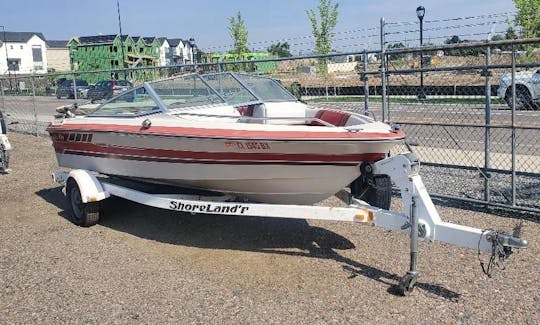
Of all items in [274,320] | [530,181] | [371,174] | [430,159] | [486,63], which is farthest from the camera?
[430,159]

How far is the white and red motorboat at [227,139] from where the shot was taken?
4.75m

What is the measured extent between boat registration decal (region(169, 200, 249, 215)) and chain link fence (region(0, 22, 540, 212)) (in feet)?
5.86

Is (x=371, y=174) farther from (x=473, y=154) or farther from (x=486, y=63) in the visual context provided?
(x=473, y=154)

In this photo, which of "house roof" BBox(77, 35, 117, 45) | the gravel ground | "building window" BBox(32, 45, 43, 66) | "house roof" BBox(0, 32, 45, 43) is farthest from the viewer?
"building window" BBox(32, 45, 43, 66)

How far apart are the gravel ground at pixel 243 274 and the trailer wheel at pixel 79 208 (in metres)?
0.12

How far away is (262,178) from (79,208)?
2.53 metres

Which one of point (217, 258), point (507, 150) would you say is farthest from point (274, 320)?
point (507, 150)

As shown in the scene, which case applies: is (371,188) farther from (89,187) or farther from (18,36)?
(18,36)

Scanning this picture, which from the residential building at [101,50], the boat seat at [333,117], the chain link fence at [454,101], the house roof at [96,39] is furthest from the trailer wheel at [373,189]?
the house roof at [96,39]

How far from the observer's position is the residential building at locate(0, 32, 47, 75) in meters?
85.7

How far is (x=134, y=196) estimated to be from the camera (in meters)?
5.86

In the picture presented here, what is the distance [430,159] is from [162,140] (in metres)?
5.07

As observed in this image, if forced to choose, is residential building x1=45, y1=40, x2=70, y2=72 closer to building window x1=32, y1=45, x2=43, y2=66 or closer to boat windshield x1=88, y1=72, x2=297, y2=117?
building window x1=32, y1=45, x2=43, y2=66

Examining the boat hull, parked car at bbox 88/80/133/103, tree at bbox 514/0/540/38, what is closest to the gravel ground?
the boat hull
